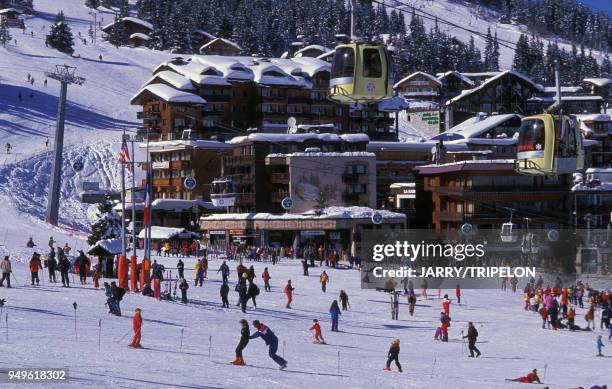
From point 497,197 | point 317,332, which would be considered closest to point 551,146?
point 317,332

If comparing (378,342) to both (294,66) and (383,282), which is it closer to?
(383,282)

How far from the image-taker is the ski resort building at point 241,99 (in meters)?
95.0

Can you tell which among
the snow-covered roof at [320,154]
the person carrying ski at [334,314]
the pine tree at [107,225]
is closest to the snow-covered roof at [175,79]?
the snow-covered roof at [320,154]

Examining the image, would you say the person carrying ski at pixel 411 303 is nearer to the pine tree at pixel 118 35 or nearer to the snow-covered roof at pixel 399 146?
the snow-covered roof at pixel 399 146

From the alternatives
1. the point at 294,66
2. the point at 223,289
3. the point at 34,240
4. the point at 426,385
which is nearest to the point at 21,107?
the point at 294,66

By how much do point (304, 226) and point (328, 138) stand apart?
11345 millimetres

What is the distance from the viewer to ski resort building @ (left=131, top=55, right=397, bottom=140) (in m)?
95.0

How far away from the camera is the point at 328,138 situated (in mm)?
77812

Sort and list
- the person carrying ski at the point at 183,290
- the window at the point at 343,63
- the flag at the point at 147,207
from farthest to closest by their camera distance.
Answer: the flag at the point at 147,207 → the person carrying ski at the point at 183,290 → the window at the point at 343,63

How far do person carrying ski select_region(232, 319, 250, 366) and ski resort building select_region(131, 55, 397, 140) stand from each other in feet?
220

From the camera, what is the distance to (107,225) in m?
46.3

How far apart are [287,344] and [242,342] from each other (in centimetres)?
610

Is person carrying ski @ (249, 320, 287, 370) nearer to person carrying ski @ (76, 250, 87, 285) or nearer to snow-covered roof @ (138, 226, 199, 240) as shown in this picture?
person carrying ski @ (76, 250, 87, 285)

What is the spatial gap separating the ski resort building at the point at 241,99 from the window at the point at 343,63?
6298cm
